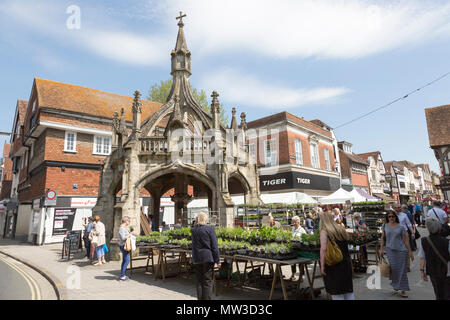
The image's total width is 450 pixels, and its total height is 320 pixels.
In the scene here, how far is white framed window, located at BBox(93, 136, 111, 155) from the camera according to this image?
2233 centimetres

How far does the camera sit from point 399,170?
189ft

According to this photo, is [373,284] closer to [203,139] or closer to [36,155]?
[203,139]

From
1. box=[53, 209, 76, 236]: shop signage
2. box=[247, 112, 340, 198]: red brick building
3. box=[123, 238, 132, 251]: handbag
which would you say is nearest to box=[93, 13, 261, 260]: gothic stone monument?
box=[123, 238, 132, 251]: handbag

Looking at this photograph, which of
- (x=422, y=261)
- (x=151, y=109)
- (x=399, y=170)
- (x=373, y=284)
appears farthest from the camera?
(x=399, y=170)

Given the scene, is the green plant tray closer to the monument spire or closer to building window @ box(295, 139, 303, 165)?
the monument spire

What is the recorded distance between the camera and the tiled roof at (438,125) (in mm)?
25577

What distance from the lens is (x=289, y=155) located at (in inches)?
1005

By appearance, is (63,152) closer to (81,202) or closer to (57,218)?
(81,202)

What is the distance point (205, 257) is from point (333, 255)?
2.18 meters

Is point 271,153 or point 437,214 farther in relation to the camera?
point 271,153

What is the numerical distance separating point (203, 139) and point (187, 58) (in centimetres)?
520

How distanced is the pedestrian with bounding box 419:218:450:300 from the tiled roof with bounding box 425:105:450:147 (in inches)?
1045

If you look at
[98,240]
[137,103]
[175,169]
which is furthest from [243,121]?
[98,240]
